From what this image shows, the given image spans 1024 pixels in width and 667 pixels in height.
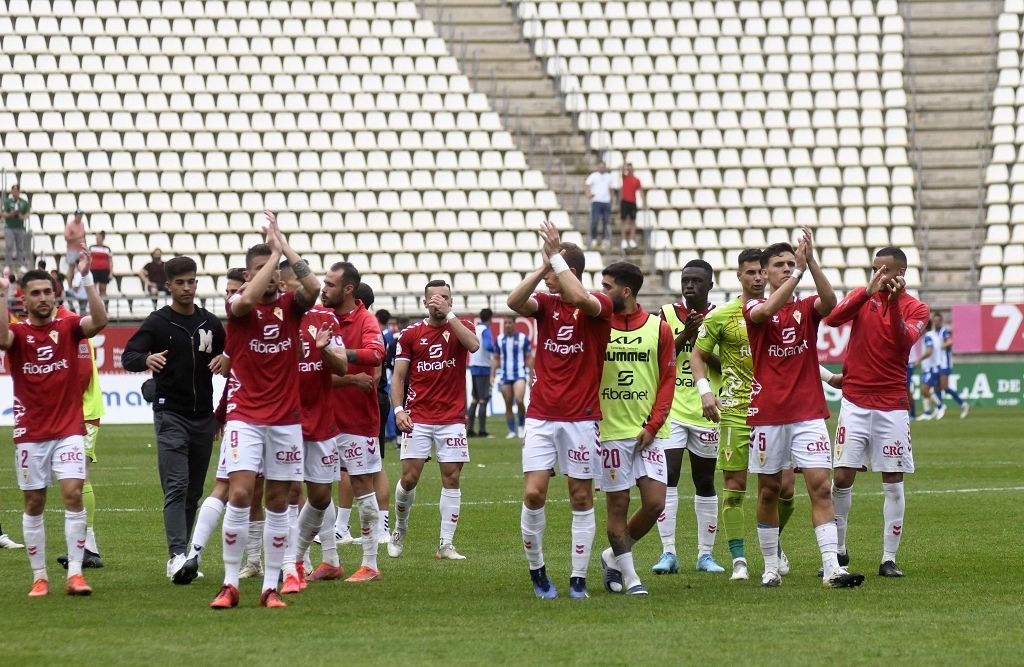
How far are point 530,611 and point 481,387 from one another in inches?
782

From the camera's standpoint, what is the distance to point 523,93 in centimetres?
4066

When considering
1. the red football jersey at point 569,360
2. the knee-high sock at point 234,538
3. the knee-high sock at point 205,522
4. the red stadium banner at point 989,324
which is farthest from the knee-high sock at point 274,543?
the red stadium banner at point 989,324

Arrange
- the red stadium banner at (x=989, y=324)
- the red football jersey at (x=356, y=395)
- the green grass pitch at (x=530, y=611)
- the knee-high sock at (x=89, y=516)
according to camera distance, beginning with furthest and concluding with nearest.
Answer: the red stadium banner at (x=989, y=324) < the knee-high sock at (x=89, y=516) < the red football jersey at (x=356, y=395) < the green grass pitch at (x=530, y=611)

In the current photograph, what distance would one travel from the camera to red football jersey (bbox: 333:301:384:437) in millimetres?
11742

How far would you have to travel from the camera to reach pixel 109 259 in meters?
31.8

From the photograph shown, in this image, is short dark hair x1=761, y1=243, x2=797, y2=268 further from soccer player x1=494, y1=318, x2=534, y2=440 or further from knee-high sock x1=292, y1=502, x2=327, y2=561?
soccer player x1=494, y1=318, x2=534, y2=440

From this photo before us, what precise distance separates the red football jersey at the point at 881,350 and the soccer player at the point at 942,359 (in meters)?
20.7

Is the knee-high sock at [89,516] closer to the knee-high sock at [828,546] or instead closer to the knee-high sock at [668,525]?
the knee-high sock at [668,525]

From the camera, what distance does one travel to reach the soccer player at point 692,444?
37.6 ft

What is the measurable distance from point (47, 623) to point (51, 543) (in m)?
4.60

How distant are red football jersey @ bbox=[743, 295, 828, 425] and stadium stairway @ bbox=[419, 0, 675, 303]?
83.2 feet

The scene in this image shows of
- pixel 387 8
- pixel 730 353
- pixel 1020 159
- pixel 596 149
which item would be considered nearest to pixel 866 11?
pixel 1020 159

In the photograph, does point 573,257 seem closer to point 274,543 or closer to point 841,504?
point 274,543

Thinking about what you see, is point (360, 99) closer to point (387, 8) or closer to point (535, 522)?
point (387, 8)
